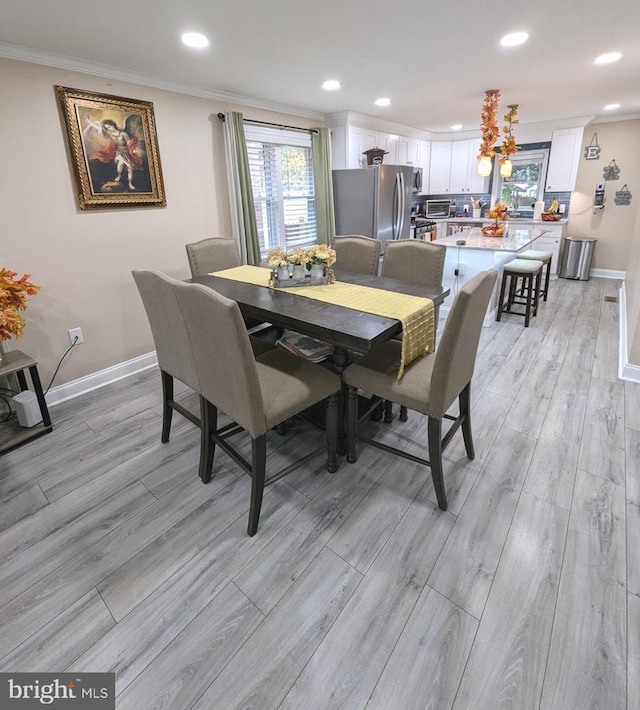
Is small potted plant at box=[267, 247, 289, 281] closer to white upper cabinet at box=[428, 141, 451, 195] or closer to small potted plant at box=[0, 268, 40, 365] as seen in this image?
small potted plant at box=[0, 268, 40, 365]

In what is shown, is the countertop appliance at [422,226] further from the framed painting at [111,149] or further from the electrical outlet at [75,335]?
the electrical outlet at [75,335]

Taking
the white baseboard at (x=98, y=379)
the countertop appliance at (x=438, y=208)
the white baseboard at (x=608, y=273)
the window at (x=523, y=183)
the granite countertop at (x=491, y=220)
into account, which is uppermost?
the window at (x=523, y=183)

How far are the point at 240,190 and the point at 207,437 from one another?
2639 mm

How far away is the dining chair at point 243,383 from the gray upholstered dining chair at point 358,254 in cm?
130

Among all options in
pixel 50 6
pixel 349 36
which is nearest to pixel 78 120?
pixel 50 6

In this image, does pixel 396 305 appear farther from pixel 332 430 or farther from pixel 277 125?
pixel 277 125

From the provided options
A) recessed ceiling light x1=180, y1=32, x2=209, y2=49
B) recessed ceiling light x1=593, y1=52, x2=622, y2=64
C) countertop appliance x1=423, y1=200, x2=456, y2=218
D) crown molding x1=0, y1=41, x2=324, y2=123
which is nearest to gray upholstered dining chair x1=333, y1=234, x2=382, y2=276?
recessed ceiling light x1=180, y1=32, x2=209, y2=49

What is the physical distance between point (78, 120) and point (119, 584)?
2.89m

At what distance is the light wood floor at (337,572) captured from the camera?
1222 millimetres

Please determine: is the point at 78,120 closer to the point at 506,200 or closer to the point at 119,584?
the point at 119,584

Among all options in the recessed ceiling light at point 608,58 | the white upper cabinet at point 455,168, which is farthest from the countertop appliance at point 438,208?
the recessed ceiling light at point 608,58

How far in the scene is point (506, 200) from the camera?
22.2 ft

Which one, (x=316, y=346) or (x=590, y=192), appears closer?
(x=316, y=346)

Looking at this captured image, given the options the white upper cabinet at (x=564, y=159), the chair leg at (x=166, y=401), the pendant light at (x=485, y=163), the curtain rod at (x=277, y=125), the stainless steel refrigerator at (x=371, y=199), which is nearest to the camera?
the chair leg at (x=166, y=401)
